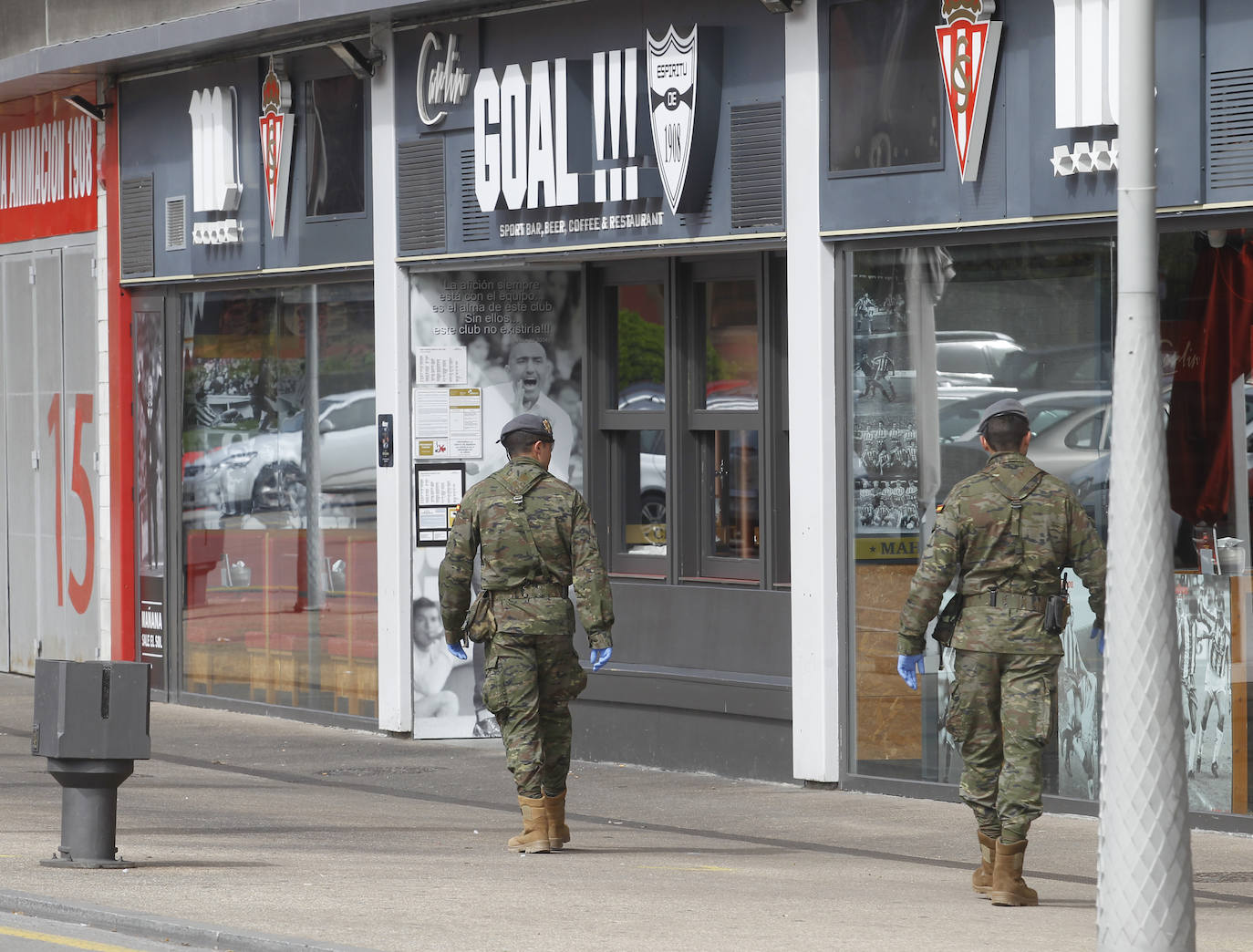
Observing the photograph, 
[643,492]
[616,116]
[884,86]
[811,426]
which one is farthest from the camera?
[643,492]

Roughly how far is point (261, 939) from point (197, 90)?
976cm

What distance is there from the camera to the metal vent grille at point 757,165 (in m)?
11.3

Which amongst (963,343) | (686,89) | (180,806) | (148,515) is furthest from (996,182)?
(148,515)

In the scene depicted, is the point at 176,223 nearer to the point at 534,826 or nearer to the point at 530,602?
the point at 530,602

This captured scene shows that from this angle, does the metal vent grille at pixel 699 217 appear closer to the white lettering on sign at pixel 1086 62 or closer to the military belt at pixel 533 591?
the white lettering on sign at pixel 1086 62

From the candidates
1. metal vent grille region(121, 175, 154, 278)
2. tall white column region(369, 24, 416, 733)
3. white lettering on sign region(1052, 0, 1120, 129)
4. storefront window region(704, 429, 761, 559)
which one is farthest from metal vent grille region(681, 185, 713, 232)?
metal vent grille region(121, 175, 154, 278)

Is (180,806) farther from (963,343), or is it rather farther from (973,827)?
(963,343)

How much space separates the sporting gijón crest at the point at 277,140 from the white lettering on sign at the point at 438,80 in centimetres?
145

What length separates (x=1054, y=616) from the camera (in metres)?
8.02

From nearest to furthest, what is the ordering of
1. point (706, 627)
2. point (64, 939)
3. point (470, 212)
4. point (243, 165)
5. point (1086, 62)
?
point (64, 939), point (1086, 62), point (706, 627), point (470, 212), point (243, 165)

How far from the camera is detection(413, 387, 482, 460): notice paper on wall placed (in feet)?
44.8

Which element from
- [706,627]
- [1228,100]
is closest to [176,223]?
[706,627]

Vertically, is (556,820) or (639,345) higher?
(639,345)

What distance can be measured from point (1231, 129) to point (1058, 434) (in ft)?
5.97
